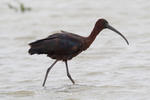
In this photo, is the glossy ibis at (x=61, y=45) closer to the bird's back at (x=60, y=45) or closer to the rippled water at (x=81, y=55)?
the bird's back at (x=60, y=45)

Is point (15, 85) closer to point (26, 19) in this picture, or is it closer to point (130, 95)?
point (130, 95)

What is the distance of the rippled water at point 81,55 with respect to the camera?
11.8m

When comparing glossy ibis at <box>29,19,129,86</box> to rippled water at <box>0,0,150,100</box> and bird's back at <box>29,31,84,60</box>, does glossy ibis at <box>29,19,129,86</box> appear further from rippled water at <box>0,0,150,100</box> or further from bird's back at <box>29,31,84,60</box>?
rippled water at <box>0,0,150,100</box>

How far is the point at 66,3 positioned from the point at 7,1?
6.09 ft

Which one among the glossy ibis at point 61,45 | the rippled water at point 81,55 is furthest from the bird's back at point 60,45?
the rippled water at point 81,55

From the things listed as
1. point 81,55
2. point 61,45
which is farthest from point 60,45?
point 81,55

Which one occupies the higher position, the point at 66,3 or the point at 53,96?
the point at 53,96

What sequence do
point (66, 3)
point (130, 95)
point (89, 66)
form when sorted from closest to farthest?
point (130, 95)
point (89, 66)
point (66, 3)

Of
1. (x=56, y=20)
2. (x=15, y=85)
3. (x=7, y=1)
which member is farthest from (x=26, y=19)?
(x=15, y=85)

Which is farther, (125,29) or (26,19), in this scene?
(26,19)

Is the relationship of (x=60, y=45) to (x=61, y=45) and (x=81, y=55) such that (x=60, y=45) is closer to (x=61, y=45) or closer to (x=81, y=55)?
(x=61, y=45)

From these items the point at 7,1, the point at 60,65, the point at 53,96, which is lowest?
the point at 7,1

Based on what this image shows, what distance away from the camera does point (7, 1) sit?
2081 cm

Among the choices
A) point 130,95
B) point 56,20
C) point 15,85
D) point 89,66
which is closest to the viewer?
point 130,95
